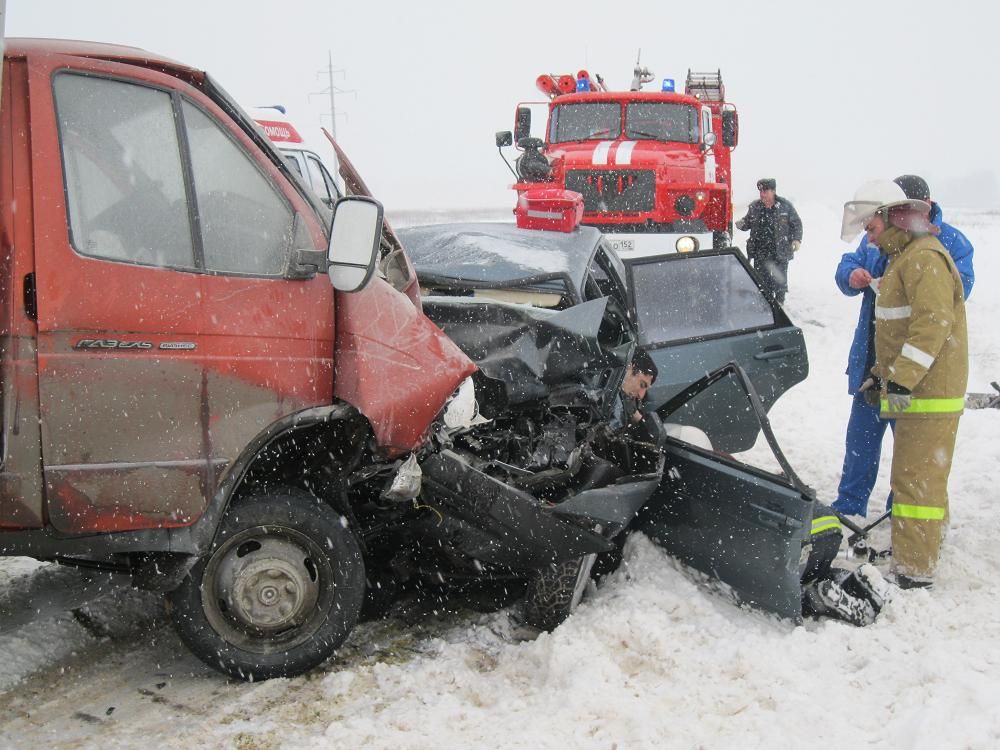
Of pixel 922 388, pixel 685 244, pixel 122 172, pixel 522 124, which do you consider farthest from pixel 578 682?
pixel 522 124

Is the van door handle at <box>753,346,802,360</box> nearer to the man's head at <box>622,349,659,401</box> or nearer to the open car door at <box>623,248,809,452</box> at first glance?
the open car door at <box>623,248,809,452</box>

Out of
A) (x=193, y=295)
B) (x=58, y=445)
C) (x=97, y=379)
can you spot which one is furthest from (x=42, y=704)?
(x=193, y=295)

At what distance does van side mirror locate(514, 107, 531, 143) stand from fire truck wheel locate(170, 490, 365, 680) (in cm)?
991

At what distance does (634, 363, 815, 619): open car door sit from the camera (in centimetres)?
390

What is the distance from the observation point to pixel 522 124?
42.5 feet

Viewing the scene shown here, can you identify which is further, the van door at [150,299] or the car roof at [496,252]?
the car roof at [496,252]

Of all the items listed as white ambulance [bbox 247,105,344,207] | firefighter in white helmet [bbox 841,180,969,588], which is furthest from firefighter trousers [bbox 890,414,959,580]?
white ambulance [bbox 247,105,344,207]

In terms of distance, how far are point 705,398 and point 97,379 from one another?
10.6 feet

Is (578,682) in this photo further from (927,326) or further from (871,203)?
(871,203)

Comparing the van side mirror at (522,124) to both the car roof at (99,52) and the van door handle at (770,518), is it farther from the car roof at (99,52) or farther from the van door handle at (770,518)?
the car roof at (99,52)

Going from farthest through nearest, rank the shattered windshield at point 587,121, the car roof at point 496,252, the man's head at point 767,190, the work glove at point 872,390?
the shattered windshield at point 587,121 < the man's head at point 767,190 < the work glove at point 872,390 < the car roof at point 496,252

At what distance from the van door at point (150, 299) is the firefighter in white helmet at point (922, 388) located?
301 centimetres

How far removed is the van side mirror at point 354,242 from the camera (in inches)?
126

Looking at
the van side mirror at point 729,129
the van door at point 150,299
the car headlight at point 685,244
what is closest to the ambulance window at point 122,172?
the van door at point 150,299
